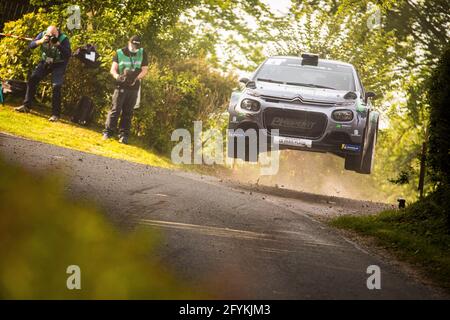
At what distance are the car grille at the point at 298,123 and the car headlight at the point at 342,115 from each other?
0.62 feet

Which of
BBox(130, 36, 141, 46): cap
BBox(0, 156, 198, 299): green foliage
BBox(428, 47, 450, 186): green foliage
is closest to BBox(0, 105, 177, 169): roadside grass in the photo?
BBox(130, 36, 141, 46): cap

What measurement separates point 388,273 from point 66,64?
37.3 ft

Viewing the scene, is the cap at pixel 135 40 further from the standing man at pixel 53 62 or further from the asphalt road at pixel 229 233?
the asphalt road at pixel 229 233

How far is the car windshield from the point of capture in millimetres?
14281

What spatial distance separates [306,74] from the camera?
14703 mm

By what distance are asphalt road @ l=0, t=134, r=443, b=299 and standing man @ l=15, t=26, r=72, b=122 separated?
3718 millimetres

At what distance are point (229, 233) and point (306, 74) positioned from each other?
23.4ft

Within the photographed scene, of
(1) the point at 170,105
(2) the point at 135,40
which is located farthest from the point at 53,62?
(1) the point at 170,105

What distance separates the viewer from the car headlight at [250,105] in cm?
1354

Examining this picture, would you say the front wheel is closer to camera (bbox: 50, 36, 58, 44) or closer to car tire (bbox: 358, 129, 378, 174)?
car tire (bbox: 358, 129, 378, 174)

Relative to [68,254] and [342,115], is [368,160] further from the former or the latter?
[68,254]

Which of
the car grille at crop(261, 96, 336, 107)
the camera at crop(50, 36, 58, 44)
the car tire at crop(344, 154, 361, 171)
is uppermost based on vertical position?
the camera at crop(50, 36, 58, 44)
